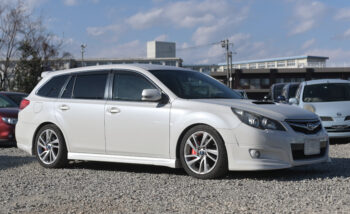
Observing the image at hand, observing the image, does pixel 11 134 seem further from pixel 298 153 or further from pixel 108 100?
pixel 298 153

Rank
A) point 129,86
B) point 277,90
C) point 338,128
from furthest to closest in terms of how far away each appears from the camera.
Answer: point 277,90 < point 338,128 < point 129,86

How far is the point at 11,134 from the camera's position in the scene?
39.8ft

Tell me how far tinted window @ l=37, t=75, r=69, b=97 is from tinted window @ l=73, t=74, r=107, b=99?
0.35 metres

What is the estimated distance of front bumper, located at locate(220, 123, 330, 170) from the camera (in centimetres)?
616

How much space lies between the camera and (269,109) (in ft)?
21.4

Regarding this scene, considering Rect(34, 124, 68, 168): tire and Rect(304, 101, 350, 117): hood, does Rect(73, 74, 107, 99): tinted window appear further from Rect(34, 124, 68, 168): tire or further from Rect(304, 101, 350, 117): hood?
Rect(304, 101, 350, 117): hood

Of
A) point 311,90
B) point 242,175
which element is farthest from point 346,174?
point 311,90

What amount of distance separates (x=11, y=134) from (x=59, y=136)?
189 inches

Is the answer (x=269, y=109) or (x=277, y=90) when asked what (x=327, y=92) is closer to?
(x=269, y=109)

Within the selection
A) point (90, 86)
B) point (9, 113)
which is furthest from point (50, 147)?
point (9, 113)

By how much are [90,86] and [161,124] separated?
157 centimetres

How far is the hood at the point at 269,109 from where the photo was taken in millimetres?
6335

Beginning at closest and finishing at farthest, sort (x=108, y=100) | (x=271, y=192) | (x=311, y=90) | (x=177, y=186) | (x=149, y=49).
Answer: (x=271, y=192) < (x=177, y=186) < (x=108, y=100) < (x=311, y=90) < (x=149, y=49)

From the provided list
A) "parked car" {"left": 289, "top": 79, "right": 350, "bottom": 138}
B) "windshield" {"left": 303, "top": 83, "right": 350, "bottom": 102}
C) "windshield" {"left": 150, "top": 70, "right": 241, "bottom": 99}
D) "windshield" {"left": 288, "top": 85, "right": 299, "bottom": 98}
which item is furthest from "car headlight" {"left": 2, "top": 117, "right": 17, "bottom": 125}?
"windshield" {"left": 288, "top": 85, "right": 299, "bottom": 98}
